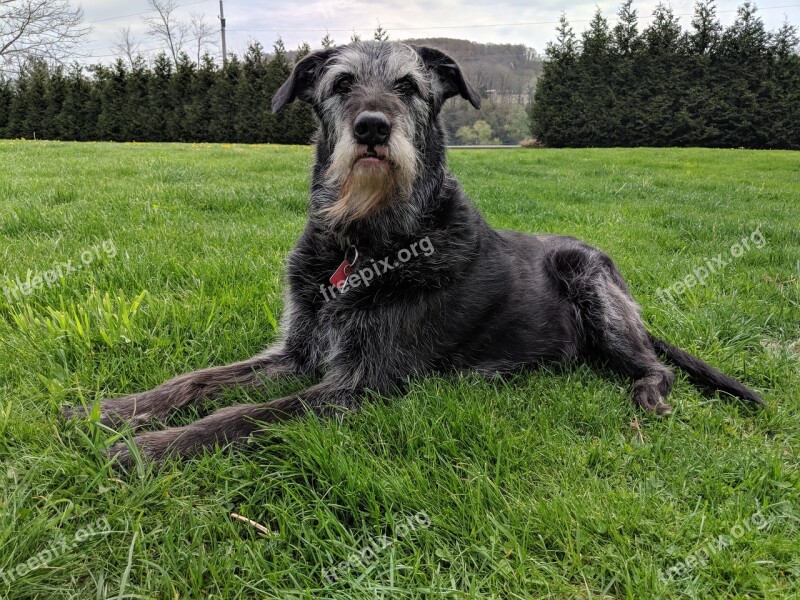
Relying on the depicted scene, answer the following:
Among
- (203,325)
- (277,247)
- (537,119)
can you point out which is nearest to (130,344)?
(203,325)

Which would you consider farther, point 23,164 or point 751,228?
point 23,164

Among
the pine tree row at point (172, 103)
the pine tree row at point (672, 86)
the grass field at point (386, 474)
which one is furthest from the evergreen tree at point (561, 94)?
the grass field at point (386, 474)

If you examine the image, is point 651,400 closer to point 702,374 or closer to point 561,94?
point 702,374

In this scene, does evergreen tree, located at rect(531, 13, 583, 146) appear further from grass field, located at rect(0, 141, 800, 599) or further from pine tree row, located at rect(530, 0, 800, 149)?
grass field, located at rect(0, 141, 800, 599)

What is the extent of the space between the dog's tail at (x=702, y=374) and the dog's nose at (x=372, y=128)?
82.6 inches

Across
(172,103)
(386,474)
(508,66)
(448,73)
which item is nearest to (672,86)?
(508,66)

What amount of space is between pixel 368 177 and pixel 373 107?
34 cm

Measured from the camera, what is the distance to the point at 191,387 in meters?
2.56

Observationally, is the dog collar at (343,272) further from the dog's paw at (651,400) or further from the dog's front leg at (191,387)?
the dog's paw at (651,400)

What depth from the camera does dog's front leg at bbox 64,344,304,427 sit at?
7.83ft

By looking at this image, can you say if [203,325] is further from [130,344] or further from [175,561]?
[175,561]

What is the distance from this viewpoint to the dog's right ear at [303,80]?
3.20 metres

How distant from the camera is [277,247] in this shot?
16.2ft

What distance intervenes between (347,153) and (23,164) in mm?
9485
